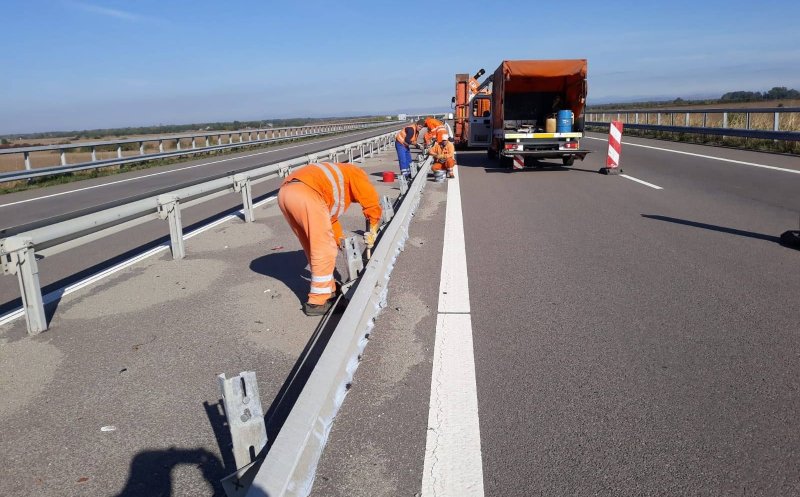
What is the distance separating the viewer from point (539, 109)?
66.7 feet

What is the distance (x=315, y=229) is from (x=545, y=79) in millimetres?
15116

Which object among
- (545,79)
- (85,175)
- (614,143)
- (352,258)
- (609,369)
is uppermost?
(545,79)

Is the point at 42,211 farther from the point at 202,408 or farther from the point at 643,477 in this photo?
the point at 643,477

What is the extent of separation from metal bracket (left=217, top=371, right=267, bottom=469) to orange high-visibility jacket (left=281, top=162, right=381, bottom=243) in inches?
115

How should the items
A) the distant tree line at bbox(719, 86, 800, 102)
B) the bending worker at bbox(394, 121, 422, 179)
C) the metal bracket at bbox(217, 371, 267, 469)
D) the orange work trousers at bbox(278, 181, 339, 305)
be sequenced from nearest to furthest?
the metal bracket at bbox(217, 371, 267, 469) < the orange work trousers at bbox(278, 181, 339, 305) < the bending worker at bbox(394, 121, 422, 179) < the distant tree line at bbox(719, 86, 800, 102)

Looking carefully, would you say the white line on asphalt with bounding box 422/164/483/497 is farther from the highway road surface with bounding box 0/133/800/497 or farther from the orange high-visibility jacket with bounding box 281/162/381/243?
the orange high-visibility jacket with bounding box 281/162/381/243

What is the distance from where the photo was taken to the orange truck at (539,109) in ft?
59.2

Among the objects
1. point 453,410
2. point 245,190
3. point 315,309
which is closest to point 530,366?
point 453,410

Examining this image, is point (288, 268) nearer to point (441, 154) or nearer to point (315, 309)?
point (315, 309)

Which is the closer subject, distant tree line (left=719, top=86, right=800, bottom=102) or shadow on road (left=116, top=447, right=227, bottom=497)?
shadow on road (left=116, top=447, right=227, bottom=497)

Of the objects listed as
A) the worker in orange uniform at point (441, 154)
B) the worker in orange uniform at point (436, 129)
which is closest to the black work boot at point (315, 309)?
the worker in orange uniform at point (436, 129)

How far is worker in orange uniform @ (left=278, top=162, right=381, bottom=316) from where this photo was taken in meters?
5.61

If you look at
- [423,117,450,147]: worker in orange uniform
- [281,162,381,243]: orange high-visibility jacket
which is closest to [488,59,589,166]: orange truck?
[423,117,450,147]: worker in orange uniform

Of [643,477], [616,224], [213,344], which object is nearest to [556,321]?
[643,477]
